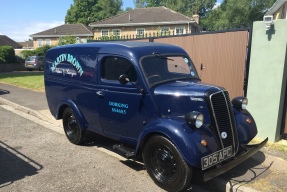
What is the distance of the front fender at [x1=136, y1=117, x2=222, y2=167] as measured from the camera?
380cm

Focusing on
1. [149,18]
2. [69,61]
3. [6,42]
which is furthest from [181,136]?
[6,42]

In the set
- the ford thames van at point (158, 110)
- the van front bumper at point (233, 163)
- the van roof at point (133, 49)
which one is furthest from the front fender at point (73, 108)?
the van front bumper at point (233, 163)

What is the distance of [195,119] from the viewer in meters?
3.92

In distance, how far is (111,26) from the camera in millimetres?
37250

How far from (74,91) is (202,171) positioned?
3.22m

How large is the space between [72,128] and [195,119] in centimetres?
346

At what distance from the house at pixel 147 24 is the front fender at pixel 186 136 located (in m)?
31.1

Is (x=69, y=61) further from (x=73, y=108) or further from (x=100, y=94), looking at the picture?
(x=100, y=94)

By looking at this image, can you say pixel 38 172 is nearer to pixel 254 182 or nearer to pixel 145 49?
pixel 145 49

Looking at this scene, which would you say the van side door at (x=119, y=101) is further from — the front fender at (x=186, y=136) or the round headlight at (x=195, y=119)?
the round headlight at (x=195, y=119)

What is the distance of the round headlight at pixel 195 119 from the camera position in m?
3.93

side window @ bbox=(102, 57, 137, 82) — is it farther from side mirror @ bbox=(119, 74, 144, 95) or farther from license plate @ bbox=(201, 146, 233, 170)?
license plate @ bbox=(201, 146, 233, 170)

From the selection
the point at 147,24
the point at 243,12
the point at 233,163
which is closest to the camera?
the point at 233,163

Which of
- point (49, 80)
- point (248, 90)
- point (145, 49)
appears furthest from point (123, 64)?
point (248, 90)
